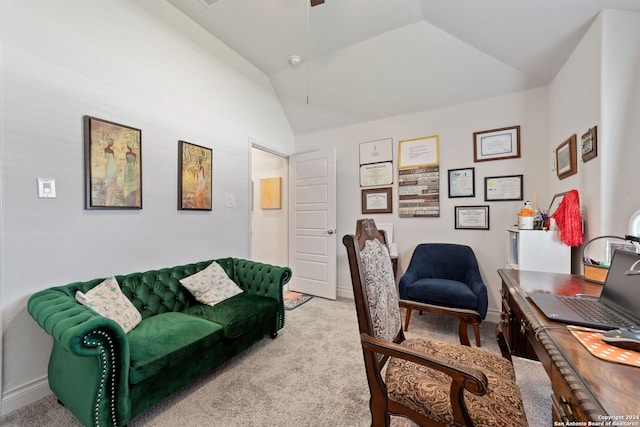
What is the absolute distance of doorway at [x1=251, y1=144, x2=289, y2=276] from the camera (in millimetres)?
4156

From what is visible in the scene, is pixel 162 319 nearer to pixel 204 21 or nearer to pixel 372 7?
pixel 204 21

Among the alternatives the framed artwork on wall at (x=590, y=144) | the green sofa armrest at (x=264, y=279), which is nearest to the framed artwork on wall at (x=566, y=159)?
the framed artwork on wall at (x=590, y=144)

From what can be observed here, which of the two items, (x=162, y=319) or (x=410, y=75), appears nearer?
(x=162, y=319)

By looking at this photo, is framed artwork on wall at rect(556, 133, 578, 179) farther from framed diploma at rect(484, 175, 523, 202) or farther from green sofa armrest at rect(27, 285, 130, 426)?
green sofa armrest at rect(27, 285, 130, 426)

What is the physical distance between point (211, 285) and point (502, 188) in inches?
127

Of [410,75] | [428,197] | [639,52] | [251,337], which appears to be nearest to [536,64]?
[639,52]

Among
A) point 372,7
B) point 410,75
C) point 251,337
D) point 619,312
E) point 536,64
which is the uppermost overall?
point 372,7

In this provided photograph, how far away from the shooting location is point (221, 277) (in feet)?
8.02

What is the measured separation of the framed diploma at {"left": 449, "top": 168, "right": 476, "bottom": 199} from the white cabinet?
90cm

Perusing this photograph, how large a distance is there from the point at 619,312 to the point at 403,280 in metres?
1.76

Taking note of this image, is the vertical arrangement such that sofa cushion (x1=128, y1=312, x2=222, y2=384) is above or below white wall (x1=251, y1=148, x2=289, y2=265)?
below

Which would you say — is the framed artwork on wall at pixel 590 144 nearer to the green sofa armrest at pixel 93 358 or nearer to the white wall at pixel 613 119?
the white wall at pixel 613 119

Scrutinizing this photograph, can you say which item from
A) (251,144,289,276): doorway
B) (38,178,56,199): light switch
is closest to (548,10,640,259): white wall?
(251,144,289,276): doorway

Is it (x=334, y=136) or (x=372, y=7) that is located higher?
(x=372, y=7)
